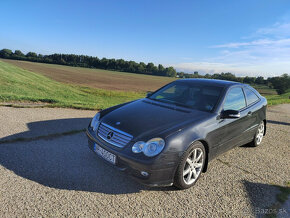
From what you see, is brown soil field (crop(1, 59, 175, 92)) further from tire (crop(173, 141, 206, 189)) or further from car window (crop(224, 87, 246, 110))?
tire (crop(173, 141, 206, 189))

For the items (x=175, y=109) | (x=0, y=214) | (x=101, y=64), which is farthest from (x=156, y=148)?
(x=101, y=64)

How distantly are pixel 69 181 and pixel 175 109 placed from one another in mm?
2004

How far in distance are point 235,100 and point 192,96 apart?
2.77 ft

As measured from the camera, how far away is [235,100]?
152 inches

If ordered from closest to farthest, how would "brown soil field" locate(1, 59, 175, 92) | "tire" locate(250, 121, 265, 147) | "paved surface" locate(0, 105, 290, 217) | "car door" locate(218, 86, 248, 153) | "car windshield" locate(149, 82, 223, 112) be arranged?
"paved surface" locate(0, 105, 290, 217) < "car door" locate(218, 86, 248, 153) < "car windshield" locate(149, 82, 223, 112) < "tire" locate(250, 121, 265, 147) < "brown soil field" locate(1, 59, 175, 92)

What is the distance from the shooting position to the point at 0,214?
2061 millimetres

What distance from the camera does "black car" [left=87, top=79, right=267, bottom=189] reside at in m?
2.53

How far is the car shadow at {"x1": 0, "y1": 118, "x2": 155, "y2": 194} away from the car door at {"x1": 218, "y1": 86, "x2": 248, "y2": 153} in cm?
166

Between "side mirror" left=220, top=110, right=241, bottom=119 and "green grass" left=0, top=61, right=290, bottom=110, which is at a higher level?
"side mirror" left=220, top=110, right=241, bottom=119

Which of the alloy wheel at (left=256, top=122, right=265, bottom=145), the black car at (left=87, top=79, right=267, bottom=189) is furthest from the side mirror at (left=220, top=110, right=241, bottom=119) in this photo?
the alloy wheel at (left=256, top=122, right=265, bottom=145)

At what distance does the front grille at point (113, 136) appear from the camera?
268cm

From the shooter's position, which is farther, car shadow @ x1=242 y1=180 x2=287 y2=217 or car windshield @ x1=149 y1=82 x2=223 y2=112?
car windshield @ x1=149 y1=82 x2=223 y2=112

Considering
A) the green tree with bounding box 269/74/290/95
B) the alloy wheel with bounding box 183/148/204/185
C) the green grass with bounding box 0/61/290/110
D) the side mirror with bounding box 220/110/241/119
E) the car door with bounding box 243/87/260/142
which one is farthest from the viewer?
the green tree with bounding box 269/74/290/95

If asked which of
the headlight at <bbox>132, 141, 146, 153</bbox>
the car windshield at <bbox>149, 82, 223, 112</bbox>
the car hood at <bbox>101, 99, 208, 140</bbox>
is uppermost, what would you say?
the car windshield at <bbox>149, 82, 223, 112</bbox>
